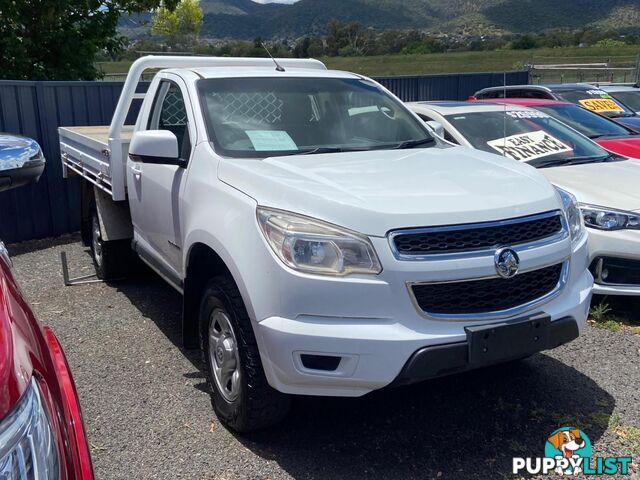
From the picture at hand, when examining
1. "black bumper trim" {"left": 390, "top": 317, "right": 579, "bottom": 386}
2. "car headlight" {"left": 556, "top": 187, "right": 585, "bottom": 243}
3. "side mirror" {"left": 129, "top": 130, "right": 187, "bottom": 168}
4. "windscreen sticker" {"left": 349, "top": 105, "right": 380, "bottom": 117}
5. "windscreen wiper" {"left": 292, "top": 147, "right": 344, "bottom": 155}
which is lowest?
"black bumper trim" {"left": 390, "top": 317, "right": 579, "bottom": 386}

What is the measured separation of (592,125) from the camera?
7828 millimetres

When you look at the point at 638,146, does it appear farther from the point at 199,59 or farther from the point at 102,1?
the point at 102,1

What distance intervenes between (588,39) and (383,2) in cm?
8202

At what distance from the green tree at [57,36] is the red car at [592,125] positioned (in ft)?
27.3

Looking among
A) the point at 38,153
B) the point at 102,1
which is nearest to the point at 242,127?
the point at 38,153

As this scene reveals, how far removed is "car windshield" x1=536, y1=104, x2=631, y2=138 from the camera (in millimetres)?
7613

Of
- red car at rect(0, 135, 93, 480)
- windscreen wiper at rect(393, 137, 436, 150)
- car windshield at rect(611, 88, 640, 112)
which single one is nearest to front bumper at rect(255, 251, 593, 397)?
red car at rect(0, 135, 93, 480)

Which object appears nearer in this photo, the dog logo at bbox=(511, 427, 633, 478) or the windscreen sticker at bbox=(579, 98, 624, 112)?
the dog logo at bbox=(511, 427, 633, 478)

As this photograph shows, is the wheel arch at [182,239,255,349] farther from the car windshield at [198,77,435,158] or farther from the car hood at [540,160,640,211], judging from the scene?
the car hood at [540,160,640,211]

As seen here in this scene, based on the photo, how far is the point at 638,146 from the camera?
23.3 ft

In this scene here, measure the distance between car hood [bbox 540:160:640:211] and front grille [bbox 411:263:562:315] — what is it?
6.72 ft

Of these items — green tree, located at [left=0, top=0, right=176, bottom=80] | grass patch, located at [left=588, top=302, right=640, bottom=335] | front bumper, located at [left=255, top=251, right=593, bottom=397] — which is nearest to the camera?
front bumper, located at [left=255, top=251, right=593, bottom=397]

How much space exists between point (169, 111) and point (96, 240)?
219 centimetres

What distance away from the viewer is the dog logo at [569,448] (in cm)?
320
